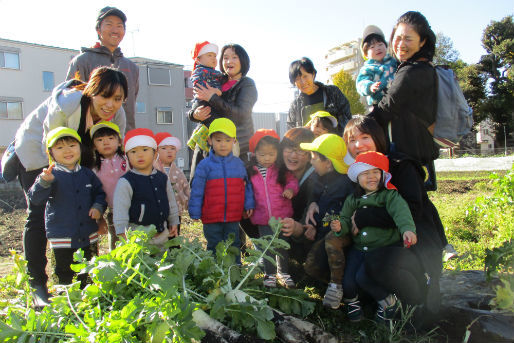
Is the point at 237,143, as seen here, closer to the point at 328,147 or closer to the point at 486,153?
the point at 328,147

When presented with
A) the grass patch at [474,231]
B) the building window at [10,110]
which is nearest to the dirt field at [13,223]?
the grass patch at [474,231]

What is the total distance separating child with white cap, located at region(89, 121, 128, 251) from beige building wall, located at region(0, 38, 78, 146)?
1123 inches

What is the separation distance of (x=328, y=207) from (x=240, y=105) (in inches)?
56.0

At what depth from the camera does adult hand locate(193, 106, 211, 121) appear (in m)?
4.05

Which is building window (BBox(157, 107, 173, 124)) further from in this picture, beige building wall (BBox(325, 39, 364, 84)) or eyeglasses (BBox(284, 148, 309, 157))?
eyeglasses (BBox(284, 148, 309, 157))

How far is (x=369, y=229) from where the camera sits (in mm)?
2756

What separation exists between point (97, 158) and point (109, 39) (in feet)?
4.27

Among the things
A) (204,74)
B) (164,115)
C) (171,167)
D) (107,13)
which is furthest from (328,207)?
(164,115)

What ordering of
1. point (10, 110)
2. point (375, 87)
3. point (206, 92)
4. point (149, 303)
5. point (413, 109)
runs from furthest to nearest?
point (10, 110) → point (206, 92) → point (375, 87) → point (413, 109) → point (149, 303)

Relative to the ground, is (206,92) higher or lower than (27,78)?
lower

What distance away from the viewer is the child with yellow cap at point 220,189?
138 inches

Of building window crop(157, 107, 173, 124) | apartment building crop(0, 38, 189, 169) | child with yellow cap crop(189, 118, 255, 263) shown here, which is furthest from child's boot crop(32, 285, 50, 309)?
building window crop(157, 107, 173, 124)

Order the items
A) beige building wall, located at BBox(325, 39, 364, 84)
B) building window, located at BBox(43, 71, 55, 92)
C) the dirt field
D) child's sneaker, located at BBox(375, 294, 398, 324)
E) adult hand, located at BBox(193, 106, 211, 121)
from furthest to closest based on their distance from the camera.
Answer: beige building wall, located at BBox(325, 39, 364, 84), building window, located at BBox(43, 71, 55, 92), the dirt field, adult hand, located at BBox(193, 106, 211, 121), child's sneaker, located at BBox(375, 294, 398, 324)

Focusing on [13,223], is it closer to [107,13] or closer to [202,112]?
[107,13]
